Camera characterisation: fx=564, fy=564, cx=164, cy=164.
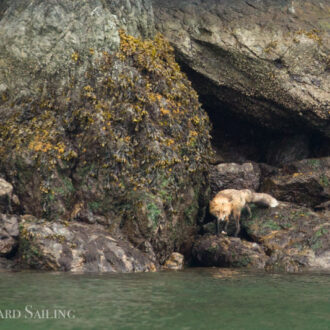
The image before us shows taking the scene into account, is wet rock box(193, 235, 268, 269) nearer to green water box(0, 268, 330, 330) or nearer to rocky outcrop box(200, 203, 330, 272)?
rocky outcrop box(200, 203, 330, 272)

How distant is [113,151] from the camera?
444 inches

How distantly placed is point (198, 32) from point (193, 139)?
10.3 feet

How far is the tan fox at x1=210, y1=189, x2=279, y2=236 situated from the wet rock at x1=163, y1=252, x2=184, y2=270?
126cm

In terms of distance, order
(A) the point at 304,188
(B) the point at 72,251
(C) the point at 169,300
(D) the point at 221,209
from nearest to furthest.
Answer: (C) the point at 169,300 → (B) the point at 72,251 → (D) the point at 221,209 → (A) the point at 304,188

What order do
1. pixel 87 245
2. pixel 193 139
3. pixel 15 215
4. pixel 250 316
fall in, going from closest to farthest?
pixel 250 316 < pixel 87 245 < pixel 15 215 < pixel 193 139

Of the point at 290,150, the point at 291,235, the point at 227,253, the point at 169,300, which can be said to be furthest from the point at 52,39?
the point at 169,300

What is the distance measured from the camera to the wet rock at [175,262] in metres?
10.8

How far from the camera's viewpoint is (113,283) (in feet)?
25.9

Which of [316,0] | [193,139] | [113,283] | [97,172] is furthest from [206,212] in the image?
[316,0]

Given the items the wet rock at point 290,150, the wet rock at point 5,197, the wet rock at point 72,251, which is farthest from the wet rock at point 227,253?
the wet rock at point 290,150

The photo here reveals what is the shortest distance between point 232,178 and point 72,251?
537cm

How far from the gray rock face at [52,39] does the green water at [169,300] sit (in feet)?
16.7

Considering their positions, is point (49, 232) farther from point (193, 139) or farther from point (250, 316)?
point (250, 316)

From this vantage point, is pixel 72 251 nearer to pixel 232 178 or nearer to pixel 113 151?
pixel 113 151
